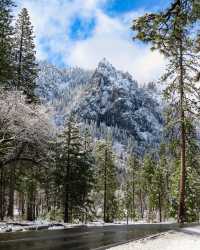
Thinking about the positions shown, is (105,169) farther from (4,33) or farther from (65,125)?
(4,33)

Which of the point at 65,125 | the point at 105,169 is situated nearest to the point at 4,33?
the point at 65,125

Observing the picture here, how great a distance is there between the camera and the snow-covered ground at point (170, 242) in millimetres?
13586

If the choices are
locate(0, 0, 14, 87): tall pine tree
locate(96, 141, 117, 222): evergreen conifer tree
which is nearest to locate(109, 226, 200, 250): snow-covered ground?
locate(0, 0, 14, 87): tall pine tree

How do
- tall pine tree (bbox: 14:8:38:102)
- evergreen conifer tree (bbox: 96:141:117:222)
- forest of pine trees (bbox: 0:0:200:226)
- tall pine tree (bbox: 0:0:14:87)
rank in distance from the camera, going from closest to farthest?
forest of pine trees (bbox: 0:0:200:226) → tall pine tree (bbox: 0:0:14:87) → tall pine tree (bbox: 14:8:38:102) → evergreen conifer tree (bbox: 96:141:117:222)

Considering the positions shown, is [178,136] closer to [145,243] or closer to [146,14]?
[145,243]

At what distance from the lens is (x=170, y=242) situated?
48.9 feet

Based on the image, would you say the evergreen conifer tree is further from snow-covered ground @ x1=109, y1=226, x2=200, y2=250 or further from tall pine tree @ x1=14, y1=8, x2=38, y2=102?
snow-covered ground @ x1=109, y1=226, x2=200, y2=250

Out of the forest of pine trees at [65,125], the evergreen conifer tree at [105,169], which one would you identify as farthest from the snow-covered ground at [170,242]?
the evergreen conifer tree at [105,169]

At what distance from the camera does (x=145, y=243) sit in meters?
14.9

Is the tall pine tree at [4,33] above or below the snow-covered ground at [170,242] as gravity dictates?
above

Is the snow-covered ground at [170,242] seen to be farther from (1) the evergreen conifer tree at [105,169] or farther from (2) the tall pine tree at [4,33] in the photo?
(1) the evergreen conifer tree at [105,169]

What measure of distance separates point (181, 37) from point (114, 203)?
55.4 metres

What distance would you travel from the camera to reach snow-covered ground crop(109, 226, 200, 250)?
13.6 meters

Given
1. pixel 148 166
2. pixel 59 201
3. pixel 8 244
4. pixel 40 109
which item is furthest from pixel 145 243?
pixel 148 166
